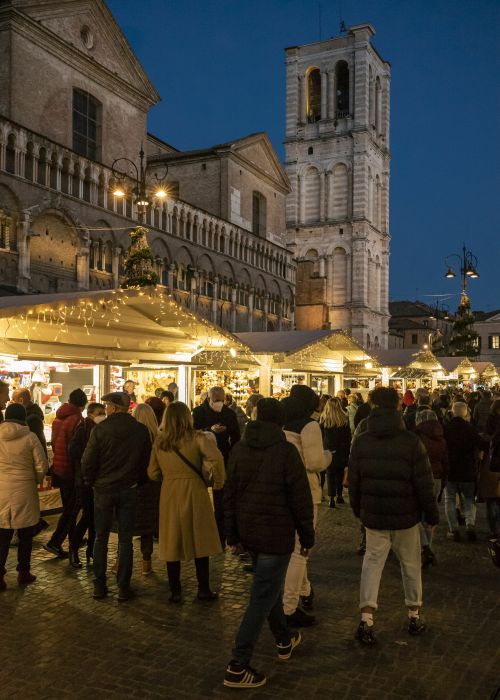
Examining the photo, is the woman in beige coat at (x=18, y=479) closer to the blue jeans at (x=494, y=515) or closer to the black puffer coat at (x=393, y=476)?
the black puffer coat at (x=393, y=476)

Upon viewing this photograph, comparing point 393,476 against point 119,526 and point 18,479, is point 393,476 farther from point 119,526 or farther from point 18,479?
point 18,479

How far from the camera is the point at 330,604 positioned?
6.39 meters

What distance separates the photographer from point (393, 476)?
5.37 meters

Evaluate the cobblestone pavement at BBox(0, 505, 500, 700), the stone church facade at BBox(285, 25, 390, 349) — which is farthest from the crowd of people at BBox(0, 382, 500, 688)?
the stone church facade at BBox(285, 25, 390, 349)

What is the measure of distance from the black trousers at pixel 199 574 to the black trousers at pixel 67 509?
5.88 ft

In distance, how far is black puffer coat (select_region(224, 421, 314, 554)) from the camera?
15.2 feet

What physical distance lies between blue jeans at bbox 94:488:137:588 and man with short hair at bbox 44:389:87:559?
129 cm

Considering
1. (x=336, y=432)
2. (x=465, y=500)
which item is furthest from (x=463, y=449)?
(x=336, y=432)

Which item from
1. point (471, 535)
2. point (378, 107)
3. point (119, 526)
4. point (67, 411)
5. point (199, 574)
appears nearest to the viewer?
point (199, 574)

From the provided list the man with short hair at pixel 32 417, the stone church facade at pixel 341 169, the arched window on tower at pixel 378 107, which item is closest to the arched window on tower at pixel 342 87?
the stone church facade at pixel 341 169

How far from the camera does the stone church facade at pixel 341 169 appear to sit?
60938 mm

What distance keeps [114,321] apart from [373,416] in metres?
7.43

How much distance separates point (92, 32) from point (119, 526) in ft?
83.1

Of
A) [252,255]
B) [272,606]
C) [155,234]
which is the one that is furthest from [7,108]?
[272,606]
